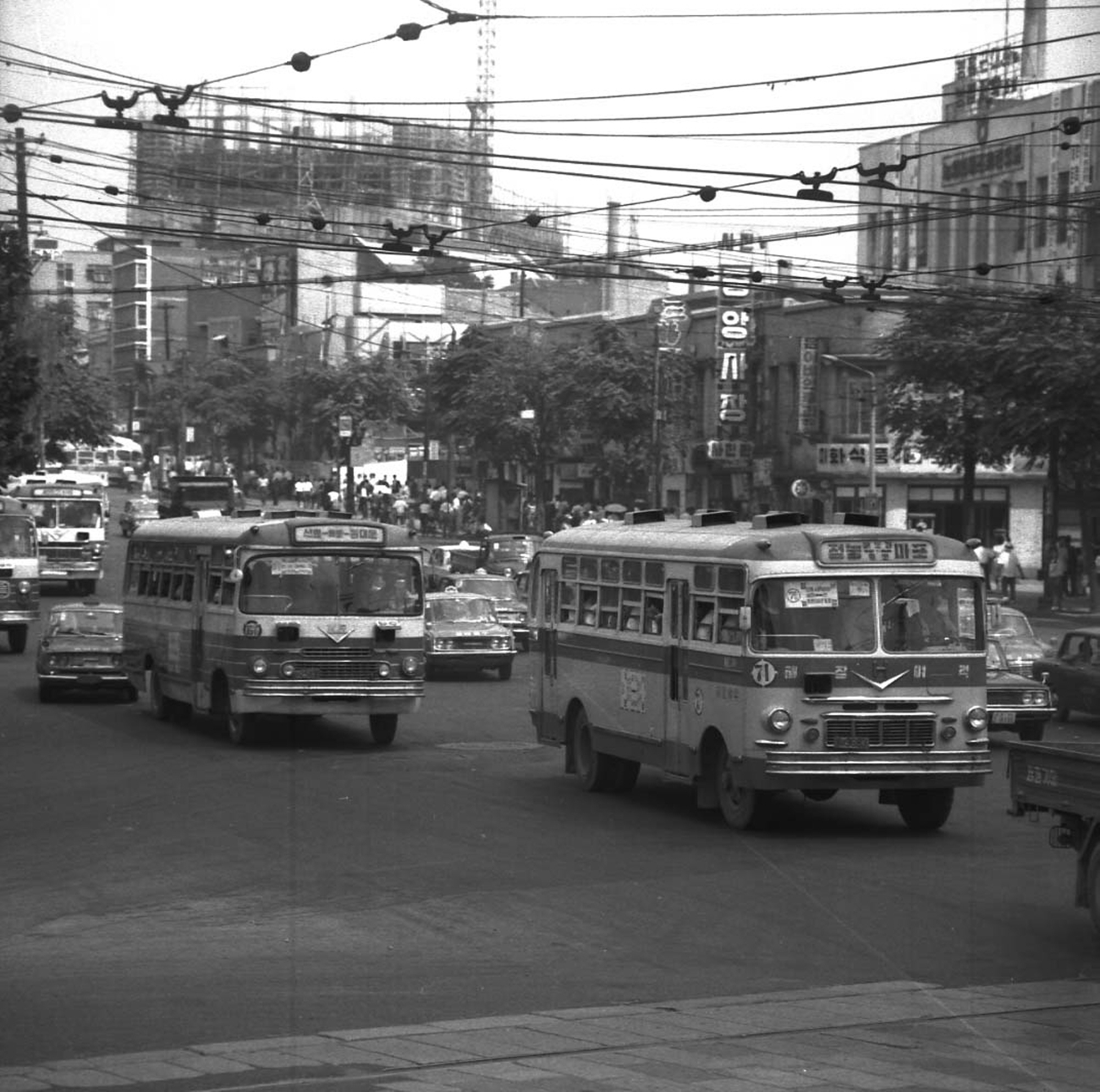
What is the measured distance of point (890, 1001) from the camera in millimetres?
10445

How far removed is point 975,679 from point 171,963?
776cm

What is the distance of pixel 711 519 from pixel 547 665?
3048 millimetres

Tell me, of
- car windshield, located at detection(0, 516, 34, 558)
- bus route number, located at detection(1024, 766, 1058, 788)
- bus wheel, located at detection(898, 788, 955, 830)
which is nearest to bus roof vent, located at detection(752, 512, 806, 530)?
bus wheel, located at detection(898, 788, 955, 830)

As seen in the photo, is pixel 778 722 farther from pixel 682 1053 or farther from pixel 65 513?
pixel 65 513

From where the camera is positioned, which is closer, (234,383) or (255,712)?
(255,712)

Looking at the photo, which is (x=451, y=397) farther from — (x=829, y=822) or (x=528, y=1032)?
(x=528, y=1032)

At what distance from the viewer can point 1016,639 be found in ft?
100

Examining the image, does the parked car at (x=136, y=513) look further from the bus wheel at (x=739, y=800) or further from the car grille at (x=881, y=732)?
the car grille at (x=881, y=732)

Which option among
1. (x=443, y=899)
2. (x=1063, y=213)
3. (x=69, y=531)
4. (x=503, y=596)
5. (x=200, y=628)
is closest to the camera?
(x=443, y=899)

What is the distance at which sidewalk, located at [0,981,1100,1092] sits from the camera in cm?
851

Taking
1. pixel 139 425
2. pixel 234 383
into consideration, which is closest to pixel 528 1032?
pixel 234 383

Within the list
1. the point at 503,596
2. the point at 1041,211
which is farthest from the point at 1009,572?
the point at 1041,211

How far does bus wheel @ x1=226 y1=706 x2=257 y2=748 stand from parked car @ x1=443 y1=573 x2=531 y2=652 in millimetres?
14777

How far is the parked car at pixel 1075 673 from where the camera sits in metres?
27.4
